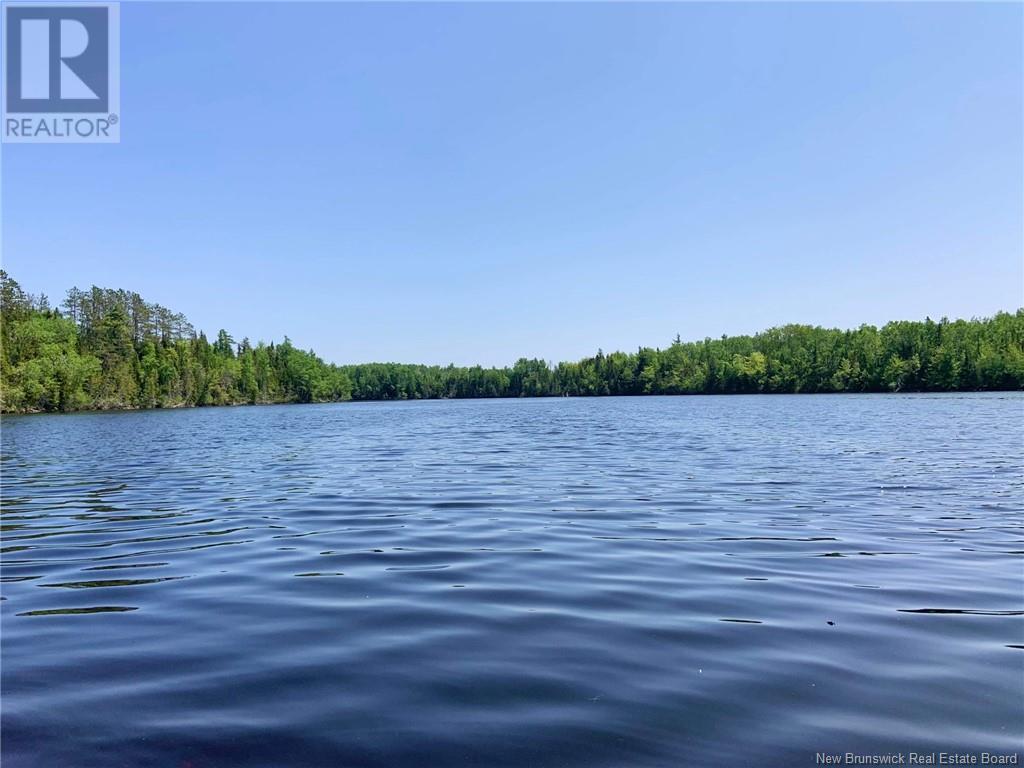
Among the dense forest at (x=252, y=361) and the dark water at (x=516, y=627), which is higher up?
the dense forest at (x=252, y=361)

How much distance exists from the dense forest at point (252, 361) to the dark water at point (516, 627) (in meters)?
111

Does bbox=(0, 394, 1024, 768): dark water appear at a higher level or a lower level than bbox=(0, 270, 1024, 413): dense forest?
lower

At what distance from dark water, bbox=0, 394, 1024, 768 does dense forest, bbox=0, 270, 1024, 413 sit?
111 meters

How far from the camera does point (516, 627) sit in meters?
6.62

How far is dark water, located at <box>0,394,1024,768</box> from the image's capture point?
4438mm

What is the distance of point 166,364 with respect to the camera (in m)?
133

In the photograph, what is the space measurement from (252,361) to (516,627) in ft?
598

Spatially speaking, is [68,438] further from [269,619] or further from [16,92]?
[269,619]

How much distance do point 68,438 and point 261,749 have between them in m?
48.6

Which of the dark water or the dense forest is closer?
the dark water

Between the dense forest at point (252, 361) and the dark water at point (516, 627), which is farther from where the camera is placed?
the dense forest at point (252, 361)

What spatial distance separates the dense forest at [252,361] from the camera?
10606cm

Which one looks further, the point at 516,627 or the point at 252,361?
the point at 252,361

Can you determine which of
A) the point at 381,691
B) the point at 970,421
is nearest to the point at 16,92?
the point at 381,691
